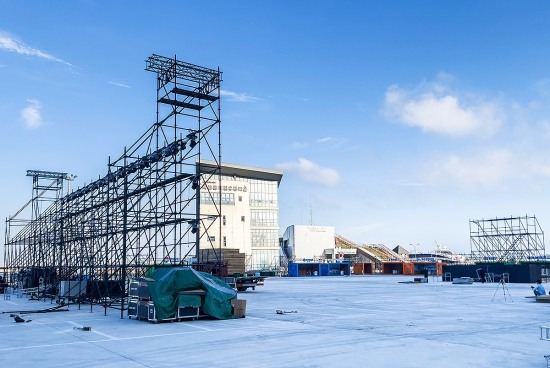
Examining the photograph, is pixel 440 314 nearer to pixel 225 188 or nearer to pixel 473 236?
pixel 473 236

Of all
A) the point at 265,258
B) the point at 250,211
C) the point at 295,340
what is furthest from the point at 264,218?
the point at 295,340

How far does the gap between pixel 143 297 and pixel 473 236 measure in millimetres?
67106

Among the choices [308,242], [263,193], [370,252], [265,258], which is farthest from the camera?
[370,252]

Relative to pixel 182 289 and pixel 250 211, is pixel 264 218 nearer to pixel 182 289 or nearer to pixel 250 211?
pixel 250 211

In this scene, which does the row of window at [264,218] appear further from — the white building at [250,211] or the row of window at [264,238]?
the row of window at [264,238]

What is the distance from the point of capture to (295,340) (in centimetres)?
1444

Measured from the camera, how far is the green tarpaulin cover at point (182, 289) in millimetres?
19400

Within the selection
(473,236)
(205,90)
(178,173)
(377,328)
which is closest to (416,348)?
(377,328)

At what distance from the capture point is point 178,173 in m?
31.1

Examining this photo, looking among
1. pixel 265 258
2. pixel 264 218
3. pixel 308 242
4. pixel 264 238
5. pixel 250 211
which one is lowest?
pixel 265 258

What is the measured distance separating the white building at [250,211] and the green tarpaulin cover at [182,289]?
71.4m

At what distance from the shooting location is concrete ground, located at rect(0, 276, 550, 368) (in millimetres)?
11586

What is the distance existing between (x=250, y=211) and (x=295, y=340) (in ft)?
286

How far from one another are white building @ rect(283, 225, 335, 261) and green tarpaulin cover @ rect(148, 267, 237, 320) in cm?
9427
